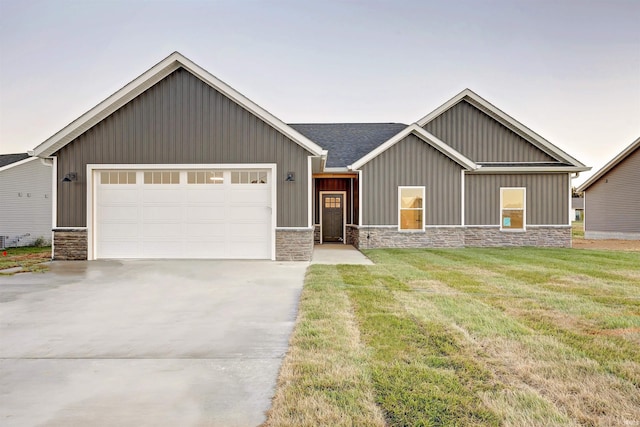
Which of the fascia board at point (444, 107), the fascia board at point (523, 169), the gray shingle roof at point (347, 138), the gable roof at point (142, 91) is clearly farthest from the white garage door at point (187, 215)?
the fascia board at point (523, 169)

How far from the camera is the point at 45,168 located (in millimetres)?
19781

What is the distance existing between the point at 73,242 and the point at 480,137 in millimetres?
15495

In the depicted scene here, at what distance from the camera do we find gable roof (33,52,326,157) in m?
10.5

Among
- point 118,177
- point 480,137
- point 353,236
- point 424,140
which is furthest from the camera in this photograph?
point 480,137

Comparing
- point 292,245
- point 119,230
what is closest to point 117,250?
point 119,230

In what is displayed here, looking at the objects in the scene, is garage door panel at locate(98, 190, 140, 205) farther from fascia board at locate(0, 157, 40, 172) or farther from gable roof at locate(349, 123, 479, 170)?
fascia board at locate(0, 157, 40, 172)

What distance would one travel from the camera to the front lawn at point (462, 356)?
7.98ft

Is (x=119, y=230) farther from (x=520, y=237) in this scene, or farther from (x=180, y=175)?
(x=520, y=237)

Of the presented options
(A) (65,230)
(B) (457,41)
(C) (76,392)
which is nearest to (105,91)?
(A) (65,230)

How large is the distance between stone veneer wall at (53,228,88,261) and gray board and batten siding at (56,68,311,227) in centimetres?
21

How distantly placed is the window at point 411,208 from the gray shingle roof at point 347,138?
2.60m

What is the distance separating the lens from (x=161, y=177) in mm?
11094

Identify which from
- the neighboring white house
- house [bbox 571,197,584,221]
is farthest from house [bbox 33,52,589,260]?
house [bbox 571,197,584,221]

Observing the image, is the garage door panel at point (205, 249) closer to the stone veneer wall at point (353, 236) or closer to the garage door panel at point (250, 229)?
the garage door panel at point (250, 229)
